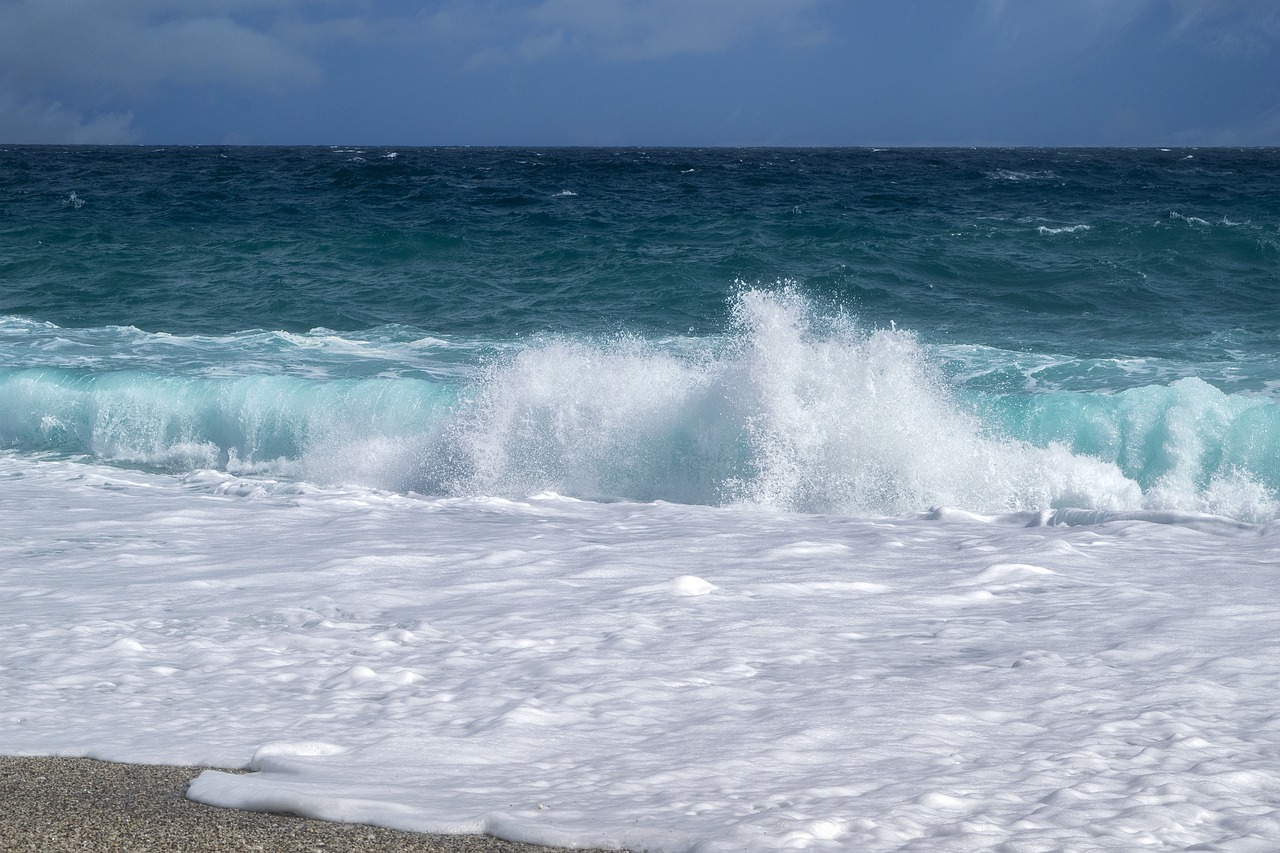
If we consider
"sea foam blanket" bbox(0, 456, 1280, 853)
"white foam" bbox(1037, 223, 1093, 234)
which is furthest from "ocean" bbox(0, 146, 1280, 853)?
"white foam" bbox(1037, 223, 1093, 234)

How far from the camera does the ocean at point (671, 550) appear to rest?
3199mm

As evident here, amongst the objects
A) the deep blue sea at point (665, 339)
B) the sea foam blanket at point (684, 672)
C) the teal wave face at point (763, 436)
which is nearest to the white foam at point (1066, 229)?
the deep blue sea at point (665, 339)

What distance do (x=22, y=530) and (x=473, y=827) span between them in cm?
455

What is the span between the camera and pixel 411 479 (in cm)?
808

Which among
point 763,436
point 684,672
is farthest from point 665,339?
point 684,672

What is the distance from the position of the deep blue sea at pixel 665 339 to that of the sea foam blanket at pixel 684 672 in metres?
1.40

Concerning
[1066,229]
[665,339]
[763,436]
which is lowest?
[763,436]

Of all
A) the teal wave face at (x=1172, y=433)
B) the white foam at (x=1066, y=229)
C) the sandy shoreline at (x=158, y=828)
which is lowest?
the sandy shoreline at (x=158, y=828)

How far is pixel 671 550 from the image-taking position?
5.92 metres

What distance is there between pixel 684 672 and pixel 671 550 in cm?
186

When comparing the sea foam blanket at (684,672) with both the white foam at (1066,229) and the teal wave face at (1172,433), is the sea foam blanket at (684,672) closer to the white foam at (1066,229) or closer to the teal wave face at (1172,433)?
the teal wave face at (1172,433)

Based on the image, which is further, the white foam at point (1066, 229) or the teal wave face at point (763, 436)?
the white foam at point (1066, 229)

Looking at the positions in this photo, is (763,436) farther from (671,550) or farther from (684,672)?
(684,672)

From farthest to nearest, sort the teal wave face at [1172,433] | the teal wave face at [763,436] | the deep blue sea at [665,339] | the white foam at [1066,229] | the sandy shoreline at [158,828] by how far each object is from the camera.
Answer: the white foam at [1066,229] < the deep blue sea at [665,339] < the teal wave face at [1172,433] < the teal wave face at [763,436] < the sandy shoreline at [158,828]
